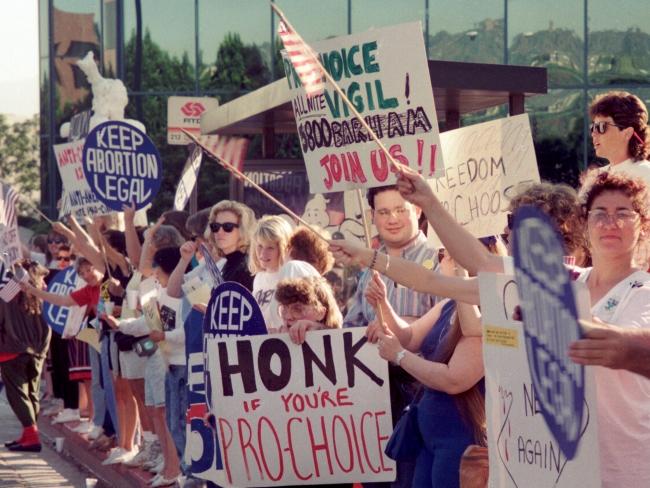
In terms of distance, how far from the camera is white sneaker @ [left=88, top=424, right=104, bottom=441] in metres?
12.1

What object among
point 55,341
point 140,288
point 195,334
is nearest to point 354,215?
point 140,288

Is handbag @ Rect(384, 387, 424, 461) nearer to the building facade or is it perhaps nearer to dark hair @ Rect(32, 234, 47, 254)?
dark hair @ Rect(32, 234, 47, 254)

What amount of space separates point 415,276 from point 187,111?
477 inches

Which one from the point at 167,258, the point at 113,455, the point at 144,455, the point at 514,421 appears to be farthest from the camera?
the point at 113,455

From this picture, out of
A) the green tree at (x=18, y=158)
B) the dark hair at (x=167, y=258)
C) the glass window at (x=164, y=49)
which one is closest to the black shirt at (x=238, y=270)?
the dark hair at (x=167, y=258)

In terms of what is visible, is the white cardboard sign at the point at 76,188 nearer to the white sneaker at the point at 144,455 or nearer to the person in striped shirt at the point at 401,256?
the white sneaker at the point at 144,455

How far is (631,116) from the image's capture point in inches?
220

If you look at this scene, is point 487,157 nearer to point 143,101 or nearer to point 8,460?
point 8,460

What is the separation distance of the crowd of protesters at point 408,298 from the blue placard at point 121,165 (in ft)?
1.13

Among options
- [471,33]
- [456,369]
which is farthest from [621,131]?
[471,33]

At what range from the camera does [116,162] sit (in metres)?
11.4

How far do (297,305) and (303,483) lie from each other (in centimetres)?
75

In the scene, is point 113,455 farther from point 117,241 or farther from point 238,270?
point 238,270

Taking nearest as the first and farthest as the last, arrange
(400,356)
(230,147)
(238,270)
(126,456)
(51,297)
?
(400,356) → (238,270) → (126,456) → (51,297) → (230,147)
